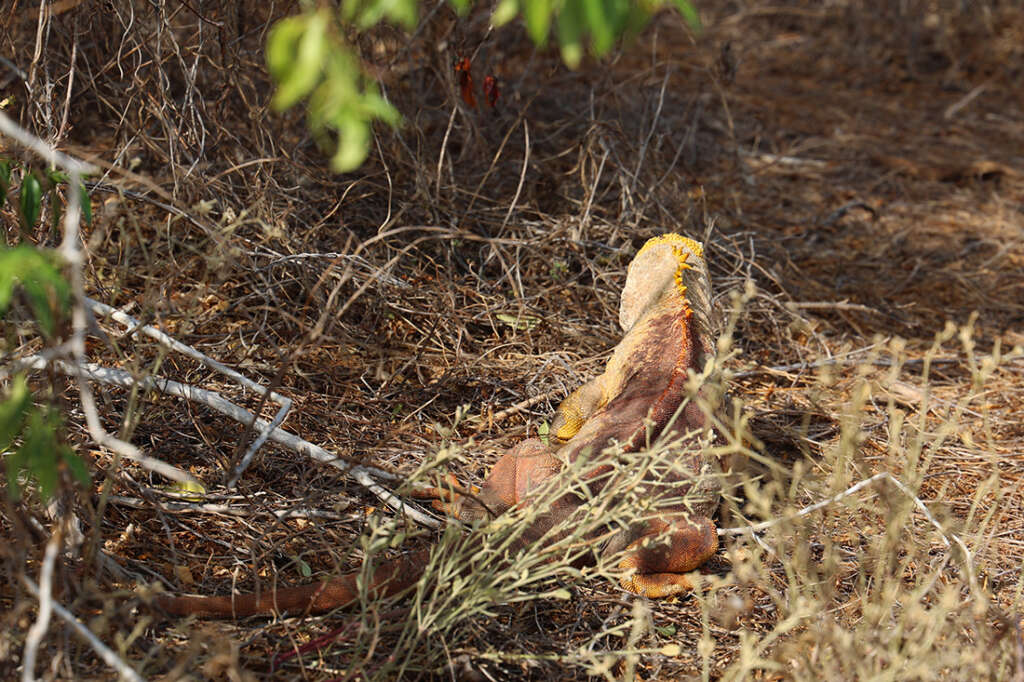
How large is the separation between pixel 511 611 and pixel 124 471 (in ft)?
4.59

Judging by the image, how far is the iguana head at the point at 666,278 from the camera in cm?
399

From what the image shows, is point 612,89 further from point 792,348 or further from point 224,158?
point 224,158

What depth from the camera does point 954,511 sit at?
3914mm

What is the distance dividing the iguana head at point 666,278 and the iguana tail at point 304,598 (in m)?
1.51

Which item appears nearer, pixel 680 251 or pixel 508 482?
pixel 508 482

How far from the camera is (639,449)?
3393 mm

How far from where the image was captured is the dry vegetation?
8.70 ft

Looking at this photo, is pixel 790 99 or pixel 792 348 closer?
pixel 792 348

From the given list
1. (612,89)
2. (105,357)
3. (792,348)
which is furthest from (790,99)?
(105,357)

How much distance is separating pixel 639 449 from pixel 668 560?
38 cm

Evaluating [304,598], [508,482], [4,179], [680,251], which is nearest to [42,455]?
[4,179]

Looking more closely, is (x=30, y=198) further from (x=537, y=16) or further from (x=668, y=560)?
(x=668, y=560)

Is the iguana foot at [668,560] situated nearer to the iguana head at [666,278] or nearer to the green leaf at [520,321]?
the iguana head at [666,278]

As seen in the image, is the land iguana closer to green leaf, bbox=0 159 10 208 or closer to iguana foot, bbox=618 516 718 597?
iguana foot, bbox=618 516 718 597
